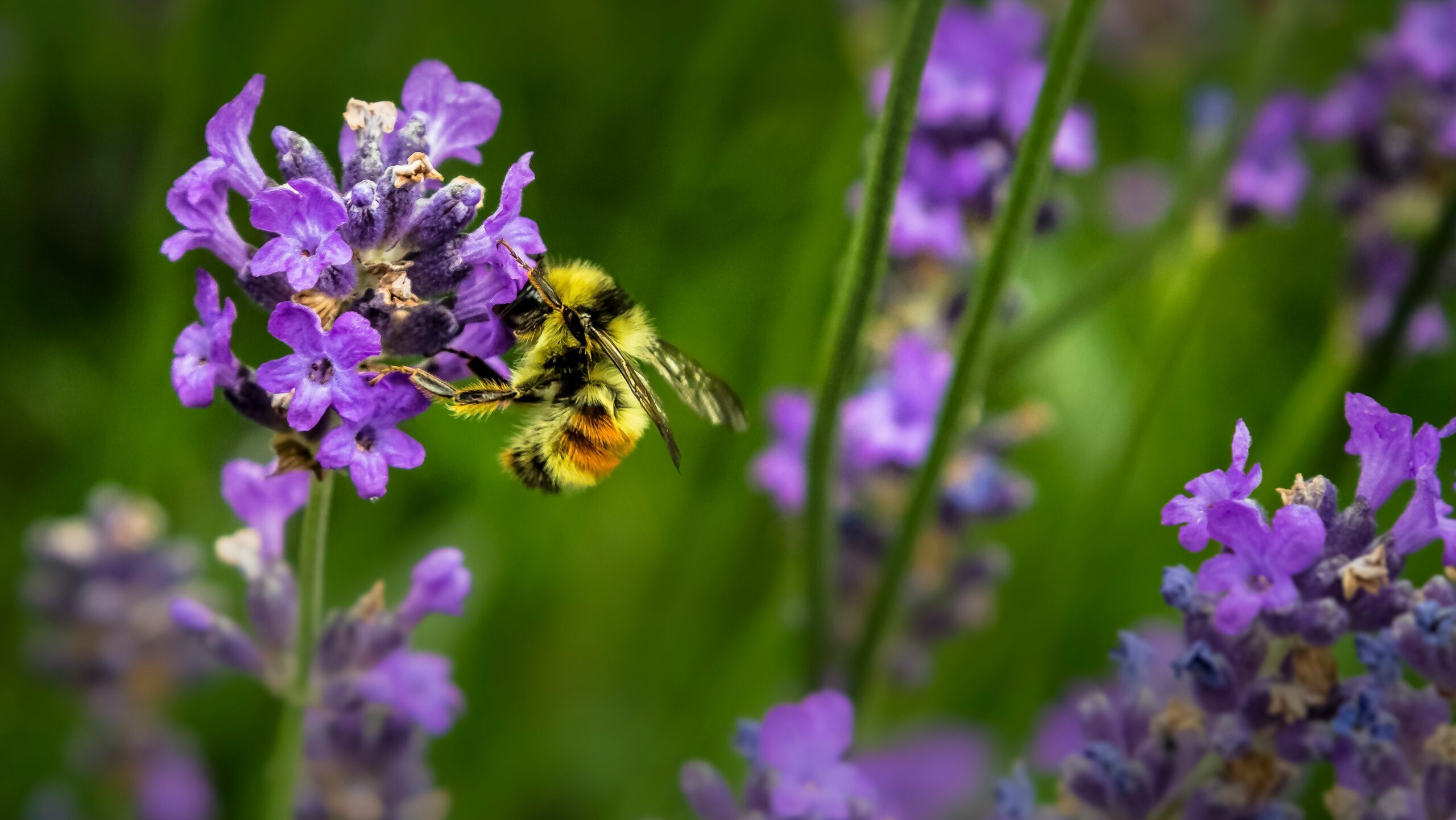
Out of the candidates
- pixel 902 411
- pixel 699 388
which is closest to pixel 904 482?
pixel 902 411

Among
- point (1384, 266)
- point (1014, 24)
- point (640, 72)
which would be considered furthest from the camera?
point (640, 72)

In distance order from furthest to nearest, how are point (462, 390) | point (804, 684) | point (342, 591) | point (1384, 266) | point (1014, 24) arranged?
point (342, 591) → point (1384, 266) → point (1014, 24) → point (804, 684) → point (462, 390)

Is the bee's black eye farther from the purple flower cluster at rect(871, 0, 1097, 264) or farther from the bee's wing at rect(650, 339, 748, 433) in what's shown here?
the purple flower cluster at rect(871, 0, 1097, 264)

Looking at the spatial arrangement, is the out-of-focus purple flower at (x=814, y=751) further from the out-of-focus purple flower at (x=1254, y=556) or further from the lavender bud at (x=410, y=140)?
the lavender bud at (x=410, y=140)

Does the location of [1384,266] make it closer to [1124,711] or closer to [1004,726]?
[1004,726]

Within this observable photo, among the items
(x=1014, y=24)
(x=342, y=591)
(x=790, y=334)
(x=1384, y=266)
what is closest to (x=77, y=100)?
(x=342, y=591)

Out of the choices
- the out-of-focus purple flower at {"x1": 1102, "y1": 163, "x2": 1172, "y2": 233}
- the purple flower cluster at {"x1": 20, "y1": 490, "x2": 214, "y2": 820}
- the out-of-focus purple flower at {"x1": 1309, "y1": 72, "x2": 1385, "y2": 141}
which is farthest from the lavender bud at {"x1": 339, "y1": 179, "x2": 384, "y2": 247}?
the out-of-focus purple flower at {"x1": 1102, "y1": 163, "x2": 1172, "y2": 233}

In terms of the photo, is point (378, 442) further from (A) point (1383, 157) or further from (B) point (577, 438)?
(A) point (1383, 157)
